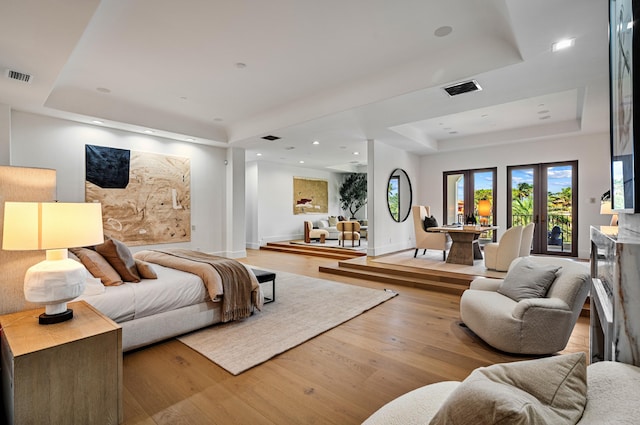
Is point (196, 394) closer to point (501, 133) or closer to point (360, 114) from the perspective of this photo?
point (360, 114)

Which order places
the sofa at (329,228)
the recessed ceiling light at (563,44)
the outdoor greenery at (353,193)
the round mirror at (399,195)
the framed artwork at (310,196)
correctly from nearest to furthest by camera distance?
the recessed ceiling light at (563,44)
the round mirror at (399,195)
the sofa at (329,228)
the framed artwork at (310,196)
the outdoor greenery at (353,193)

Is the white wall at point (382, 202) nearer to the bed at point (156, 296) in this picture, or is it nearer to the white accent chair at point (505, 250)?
the white accent chair at point (505, 250)

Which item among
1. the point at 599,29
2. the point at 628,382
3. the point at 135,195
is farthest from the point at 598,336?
the point at 135,195

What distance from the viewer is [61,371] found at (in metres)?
1.59

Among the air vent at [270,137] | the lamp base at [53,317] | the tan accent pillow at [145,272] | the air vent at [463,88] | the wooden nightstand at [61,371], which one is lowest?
the wooden nightstand at [61,371]

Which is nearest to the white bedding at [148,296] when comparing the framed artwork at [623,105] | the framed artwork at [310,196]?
the framed artwork at [623,105]

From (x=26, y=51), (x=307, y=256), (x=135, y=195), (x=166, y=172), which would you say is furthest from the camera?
(x=307, y=256)

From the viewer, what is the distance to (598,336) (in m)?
1.50

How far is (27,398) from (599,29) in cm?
487

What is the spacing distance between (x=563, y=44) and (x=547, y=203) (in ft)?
17.2

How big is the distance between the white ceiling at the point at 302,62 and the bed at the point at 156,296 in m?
2.15

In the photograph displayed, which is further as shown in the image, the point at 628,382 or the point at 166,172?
the point at 166,172

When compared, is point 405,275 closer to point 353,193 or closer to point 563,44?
point 563,44

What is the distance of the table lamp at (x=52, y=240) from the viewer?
1.68 meters
